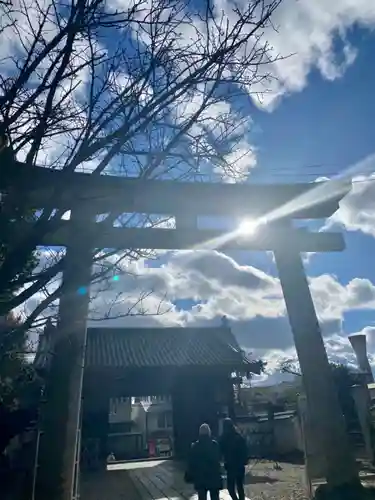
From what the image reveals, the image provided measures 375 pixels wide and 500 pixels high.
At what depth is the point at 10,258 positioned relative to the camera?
2264 millimetres

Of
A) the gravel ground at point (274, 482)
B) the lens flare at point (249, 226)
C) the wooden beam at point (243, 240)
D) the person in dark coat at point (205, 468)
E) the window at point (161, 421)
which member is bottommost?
the gravel ground at point (274, 482)

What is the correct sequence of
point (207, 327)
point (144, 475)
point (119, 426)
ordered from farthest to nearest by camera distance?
point (119, 426) < point (207, 327) < point (144, 475)

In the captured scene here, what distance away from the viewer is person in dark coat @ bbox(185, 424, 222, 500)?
574 cm

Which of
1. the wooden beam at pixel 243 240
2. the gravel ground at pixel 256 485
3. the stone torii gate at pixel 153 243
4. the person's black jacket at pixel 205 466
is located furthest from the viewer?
the gravel ground at pixel 256 485

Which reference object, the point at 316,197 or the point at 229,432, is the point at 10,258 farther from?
the point at 229,432

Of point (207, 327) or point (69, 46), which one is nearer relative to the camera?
point (69, 46)

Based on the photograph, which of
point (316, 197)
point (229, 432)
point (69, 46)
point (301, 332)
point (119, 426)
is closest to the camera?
point (69, 46)

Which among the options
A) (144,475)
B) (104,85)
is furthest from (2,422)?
(104,85)

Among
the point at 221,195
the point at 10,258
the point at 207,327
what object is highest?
the point at 207,327

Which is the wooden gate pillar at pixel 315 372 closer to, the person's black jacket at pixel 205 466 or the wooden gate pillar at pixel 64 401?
the person's black jacket at pixel 205 466

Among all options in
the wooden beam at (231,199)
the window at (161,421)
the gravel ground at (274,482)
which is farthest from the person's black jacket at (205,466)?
the window at (161,421)

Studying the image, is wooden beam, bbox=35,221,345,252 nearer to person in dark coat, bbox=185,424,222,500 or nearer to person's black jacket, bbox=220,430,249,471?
person in dark coat, bbox=185,424,222,500

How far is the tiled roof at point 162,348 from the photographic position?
46.3 ft

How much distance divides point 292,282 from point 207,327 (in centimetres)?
1412
